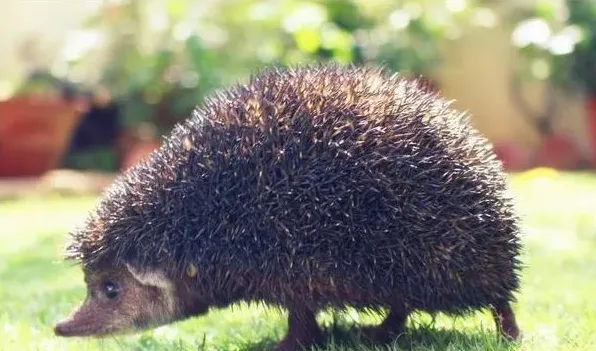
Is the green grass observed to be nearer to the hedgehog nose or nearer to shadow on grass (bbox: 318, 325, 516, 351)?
shadow on grass (bbox: 318, 325, 516, 351)

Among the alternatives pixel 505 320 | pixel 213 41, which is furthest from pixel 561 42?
pixel 505 320

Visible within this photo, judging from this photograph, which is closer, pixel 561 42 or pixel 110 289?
pixel 110 289

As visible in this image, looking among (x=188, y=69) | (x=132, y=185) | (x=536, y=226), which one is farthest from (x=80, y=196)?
(x=132, y=185)

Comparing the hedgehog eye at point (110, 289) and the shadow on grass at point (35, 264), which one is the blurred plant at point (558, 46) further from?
the hedgehog eye at point (110, 289)

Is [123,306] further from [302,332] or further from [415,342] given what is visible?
[415,342]

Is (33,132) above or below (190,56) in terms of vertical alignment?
below

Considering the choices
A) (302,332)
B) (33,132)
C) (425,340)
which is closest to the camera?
(302,332)

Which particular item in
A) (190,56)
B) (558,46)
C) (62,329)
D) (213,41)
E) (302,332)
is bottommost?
(302,332)

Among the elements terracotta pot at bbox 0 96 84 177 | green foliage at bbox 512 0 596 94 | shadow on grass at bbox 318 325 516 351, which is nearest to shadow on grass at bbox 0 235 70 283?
shadow on grass at bbox 318 325 516 351
